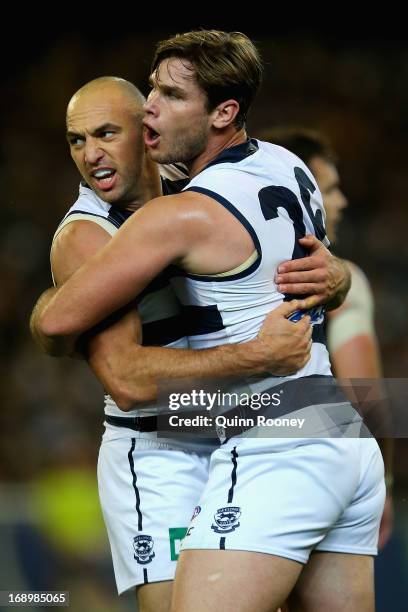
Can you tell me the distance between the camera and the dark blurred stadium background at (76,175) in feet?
13.6

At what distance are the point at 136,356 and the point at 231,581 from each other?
502 mm

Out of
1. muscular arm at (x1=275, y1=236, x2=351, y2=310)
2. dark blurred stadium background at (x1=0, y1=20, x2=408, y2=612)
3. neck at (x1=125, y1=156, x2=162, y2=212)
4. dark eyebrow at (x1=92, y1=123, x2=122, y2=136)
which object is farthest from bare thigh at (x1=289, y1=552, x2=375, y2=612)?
dark blurred stadium background at (x1=0, y1=20, x2=408, y2=612)

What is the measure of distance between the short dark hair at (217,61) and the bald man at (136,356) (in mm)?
248

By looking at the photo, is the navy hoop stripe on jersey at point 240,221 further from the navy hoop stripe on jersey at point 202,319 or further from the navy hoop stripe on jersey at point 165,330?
the navy hoop stripe on jersey at point 165,330

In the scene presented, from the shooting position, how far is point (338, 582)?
188cm

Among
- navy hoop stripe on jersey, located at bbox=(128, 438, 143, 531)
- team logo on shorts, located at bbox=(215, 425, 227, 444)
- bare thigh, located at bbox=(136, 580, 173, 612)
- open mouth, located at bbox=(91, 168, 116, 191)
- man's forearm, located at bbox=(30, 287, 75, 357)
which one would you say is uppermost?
open mouth, located at bbox=(91, 168, 116, 191)

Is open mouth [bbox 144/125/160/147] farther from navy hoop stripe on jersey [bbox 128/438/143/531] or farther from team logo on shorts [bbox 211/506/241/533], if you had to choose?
team logo on shorts [bbox 211/506/241/533]

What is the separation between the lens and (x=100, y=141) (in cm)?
220

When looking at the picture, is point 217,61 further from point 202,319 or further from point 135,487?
point 135,487

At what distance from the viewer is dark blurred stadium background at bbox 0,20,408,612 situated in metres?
4.14

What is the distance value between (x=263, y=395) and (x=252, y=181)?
1.40 feet

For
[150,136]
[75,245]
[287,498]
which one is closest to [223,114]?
[150,136]

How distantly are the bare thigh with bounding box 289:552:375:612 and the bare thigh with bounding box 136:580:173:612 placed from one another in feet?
0.96

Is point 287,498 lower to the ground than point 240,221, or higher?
lower
